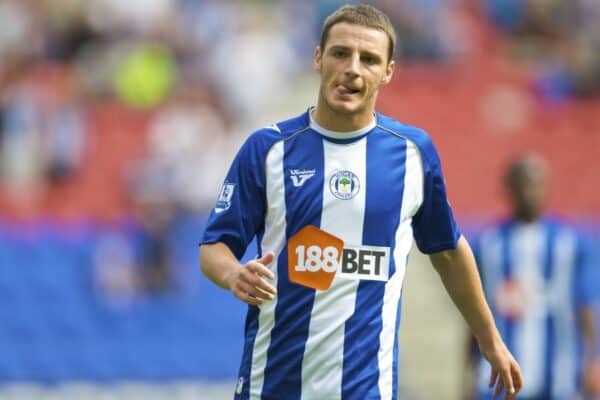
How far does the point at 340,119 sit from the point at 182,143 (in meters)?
8.19

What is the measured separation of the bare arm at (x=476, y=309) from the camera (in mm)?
4473

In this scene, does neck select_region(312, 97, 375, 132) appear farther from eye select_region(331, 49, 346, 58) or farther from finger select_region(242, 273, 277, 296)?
finger select_region(242, 273, 277, 296)

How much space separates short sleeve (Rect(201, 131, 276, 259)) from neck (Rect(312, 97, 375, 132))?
213mm

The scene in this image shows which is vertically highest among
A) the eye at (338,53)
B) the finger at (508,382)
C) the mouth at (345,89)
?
the eye at (338,53)

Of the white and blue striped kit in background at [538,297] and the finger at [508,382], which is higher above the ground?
the white and blue striped kit in background at [538,297]

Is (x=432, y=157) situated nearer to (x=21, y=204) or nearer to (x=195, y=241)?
(x=195, y=241)

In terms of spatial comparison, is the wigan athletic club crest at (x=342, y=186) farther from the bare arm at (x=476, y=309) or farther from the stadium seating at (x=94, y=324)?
the stadium seating at (x=94, y=324)

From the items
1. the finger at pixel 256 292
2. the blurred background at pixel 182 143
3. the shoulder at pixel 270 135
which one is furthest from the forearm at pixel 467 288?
the blurred background at pixel 182 143

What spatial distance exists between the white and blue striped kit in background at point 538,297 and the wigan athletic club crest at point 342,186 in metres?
2.79

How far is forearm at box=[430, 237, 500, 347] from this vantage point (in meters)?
4.48

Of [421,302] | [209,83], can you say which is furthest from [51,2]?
[421,302]

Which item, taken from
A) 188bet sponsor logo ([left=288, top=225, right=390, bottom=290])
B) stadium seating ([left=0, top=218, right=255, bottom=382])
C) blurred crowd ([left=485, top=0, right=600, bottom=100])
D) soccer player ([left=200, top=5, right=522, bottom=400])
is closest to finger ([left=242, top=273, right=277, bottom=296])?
soccer player ([left=200, top=5, right=522, bottom=400])

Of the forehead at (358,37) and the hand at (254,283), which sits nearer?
the hand at (254,283)

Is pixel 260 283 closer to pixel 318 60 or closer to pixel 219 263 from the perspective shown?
pixel 219 263
